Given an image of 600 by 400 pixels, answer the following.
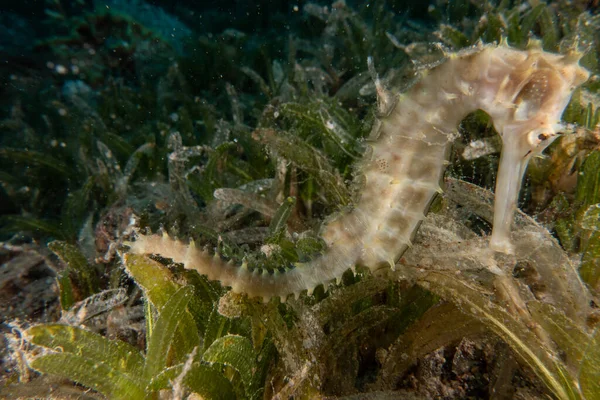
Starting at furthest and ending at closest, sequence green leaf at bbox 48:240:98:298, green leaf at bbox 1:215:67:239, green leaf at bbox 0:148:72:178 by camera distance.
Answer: green leaf at bbox 0:148:72:178 < green leaf at bbox 1:215:67:239 < green leaf at bbox 48:240:98:298

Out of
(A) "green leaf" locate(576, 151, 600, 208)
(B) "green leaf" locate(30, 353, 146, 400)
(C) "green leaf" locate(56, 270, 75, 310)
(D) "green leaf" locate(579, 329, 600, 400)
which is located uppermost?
(A) "green leaf" locate(576, 151, 600, 208)

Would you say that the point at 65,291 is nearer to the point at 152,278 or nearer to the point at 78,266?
the point at 78,266

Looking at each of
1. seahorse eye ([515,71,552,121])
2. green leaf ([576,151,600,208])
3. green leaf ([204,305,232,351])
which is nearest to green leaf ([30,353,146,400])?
green leaf ([204,305,232,351])

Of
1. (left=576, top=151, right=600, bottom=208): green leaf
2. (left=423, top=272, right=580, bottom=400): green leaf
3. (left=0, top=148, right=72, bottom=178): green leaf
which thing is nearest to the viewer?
(left=423, top=272, right=580, bottom=400): green leaf

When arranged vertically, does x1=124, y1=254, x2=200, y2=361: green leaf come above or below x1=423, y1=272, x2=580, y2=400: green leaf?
below

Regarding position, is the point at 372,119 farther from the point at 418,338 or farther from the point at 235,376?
the point at 235,376

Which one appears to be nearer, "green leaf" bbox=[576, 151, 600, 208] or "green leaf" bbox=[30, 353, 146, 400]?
"green leaf" bbox=[30, 353, 146, 400]

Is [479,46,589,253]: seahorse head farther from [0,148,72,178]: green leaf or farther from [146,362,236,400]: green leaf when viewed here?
[0,148,72,178]: green leaf
